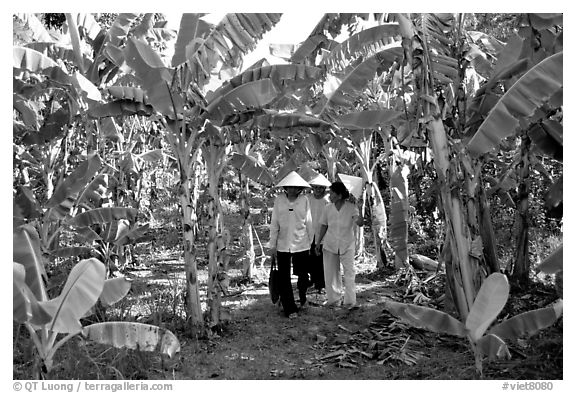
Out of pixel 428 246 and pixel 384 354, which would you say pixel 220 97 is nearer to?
pixel 384 354

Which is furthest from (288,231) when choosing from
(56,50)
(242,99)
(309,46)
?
(56,50)

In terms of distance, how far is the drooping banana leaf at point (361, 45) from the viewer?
242 inches

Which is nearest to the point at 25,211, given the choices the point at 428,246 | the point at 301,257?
the point at 301,257

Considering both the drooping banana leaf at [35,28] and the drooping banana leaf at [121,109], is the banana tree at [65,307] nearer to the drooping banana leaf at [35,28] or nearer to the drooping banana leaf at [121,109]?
the drooping banana leaf at [121,109]

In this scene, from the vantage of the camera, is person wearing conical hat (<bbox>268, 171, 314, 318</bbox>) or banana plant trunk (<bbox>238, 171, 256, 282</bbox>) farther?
banana plant trunk (<bbox>238, 171, 256, 282</bbox>)

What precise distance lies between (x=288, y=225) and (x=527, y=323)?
10.7ft

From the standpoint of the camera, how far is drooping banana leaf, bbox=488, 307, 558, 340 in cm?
385

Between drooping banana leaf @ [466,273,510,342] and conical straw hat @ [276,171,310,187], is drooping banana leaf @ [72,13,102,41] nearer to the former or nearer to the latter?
conical straw hat @ [276,171,310,187]

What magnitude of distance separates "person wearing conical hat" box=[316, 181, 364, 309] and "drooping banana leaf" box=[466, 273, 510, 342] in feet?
9.35

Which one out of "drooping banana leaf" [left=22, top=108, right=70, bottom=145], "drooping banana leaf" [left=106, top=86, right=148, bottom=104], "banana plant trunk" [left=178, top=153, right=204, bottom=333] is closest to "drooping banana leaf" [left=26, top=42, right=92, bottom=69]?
"drooping banana leaf" [left=22, top=108, right=70, bottom=145]

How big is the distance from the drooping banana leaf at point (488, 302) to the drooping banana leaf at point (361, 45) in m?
3.27

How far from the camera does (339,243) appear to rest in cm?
684

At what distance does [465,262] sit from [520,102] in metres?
1.61

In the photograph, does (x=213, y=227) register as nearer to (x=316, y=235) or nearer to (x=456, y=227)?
(x=316, y=235)
